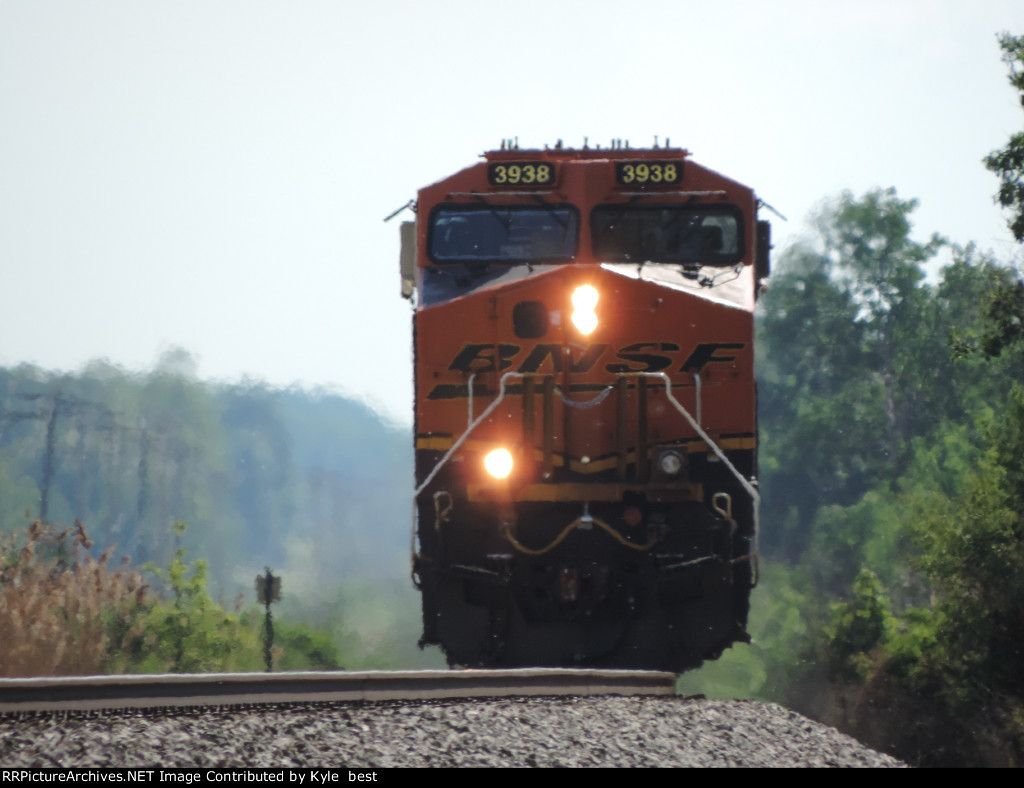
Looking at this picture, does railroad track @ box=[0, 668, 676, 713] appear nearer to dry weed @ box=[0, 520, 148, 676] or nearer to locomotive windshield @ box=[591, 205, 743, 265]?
locomotive windshield @ box=[591, 205, 743, 265]

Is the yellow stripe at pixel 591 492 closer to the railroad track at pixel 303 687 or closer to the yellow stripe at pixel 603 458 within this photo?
the yellow stripe at pixel 603 458

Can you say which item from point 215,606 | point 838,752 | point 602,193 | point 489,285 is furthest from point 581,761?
point 215,606

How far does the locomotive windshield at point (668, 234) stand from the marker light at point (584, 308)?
59 cm

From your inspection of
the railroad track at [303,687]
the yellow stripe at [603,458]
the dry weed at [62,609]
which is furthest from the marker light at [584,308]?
the dry weed at [62,609]

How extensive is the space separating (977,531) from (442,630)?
11215mm

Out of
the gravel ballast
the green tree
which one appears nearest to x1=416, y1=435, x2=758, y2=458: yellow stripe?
the gravel ballast

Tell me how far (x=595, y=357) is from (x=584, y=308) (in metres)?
0.37

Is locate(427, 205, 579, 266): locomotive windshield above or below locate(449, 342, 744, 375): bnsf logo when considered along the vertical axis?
above

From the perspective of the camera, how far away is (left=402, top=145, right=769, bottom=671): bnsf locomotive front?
376 inches

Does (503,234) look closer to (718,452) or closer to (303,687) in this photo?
(718,452)

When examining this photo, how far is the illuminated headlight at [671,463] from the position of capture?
31.0 feet

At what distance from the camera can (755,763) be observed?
589cm

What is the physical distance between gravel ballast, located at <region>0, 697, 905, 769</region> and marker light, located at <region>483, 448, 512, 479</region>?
2502mm

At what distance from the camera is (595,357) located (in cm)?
980
